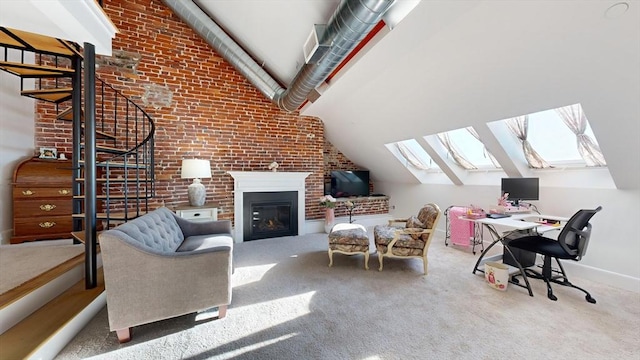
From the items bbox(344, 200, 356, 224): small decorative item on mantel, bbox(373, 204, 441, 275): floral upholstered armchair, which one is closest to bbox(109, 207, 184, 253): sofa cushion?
bbox(373, 204, 441, 275): floral upholstered armchair

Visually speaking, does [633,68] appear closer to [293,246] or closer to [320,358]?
[320,358]

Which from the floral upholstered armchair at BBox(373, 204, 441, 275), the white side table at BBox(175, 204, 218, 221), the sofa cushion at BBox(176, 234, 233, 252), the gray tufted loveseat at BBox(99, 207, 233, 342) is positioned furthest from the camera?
the white side table at BBox(175, 204, 218, 221)

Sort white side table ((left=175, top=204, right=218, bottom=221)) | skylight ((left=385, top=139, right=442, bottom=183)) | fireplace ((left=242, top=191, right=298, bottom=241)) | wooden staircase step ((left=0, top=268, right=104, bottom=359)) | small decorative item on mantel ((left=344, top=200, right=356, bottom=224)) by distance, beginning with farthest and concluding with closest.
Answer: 1. small decorative item on mantel ((left=344, top=200, right=356, bottom=224))
2. skylight ((left=385, top=139, right=442, bottom=183))
3. fireplace ((left=242, top=191, right=298, bottom=241))
4. white side table ((left=175, top=204, right=218, bottom=221))
5. wooden staircase step ((left=0, top=268, right=104, bottom=359))

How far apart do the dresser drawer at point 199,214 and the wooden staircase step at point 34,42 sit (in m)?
2.26

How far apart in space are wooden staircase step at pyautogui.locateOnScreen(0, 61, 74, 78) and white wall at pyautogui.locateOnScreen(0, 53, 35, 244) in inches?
26.8

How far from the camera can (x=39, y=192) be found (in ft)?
10.2

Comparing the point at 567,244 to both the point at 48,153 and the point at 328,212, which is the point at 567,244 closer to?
the point at 328,212

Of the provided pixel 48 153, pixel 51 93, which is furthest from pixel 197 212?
pixel 51 93

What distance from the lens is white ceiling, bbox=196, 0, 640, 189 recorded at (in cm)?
184

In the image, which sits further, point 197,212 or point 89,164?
point 197,212

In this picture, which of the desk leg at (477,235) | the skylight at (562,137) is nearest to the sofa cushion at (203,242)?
the desk leg at (477,235)

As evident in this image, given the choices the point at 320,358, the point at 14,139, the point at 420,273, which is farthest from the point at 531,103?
the point at 14,139

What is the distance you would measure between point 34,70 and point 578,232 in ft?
19.1

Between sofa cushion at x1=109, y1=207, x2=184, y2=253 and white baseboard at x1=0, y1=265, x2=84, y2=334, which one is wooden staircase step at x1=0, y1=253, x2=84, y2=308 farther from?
sofa cushion at x1=109, y1=207, x2=184, y2=253
